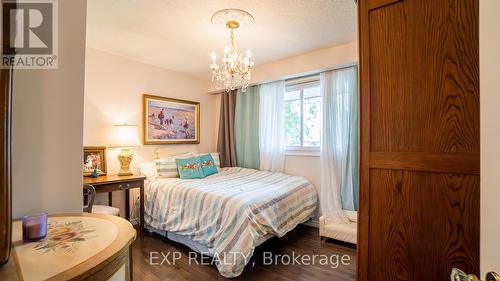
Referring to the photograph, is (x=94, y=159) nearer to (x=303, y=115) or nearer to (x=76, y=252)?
(x=76, y=252)

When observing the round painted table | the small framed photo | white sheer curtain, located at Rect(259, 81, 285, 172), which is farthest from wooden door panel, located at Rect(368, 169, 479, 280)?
the small framed photo

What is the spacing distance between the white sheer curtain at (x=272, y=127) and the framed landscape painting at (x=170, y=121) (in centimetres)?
127

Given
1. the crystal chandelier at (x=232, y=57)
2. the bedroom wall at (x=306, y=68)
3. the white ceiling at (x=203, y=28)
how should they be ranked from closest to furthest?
the white ceiling at (x=203, y=28) → the crystal chandelier at (x=232, y=57) → the bedroom wall at (x=306, y=68)

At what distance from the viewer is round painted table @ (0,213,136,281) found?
612 millimetres

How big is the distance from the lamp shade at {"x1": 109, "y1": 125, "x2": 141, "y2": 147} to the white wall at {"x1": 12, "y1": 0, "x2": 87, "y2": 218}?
1.91 m

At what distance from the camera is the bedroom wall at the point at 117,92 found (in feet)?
9.45

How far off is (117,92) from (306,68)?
8.85ft

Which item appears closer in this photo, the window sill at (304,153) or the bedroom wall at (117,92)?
the bedroom wall at (117,92)

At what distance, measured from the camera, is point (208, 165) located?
3.51 m

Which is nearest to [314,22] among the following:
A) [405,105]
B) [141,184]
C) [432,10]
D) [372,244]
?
[432,10]

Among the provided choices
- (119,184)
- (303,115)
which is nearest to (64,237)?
(119,184)

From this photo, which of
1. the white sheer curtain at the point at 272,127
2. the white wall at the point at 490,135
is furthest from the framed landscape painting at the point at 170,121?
the white wall at the point at 490,135

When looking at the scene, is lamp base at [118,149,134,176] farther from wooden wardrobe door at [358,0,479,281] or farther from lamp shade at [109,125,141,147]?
wooden wardrobe door at [358,0,479,281]

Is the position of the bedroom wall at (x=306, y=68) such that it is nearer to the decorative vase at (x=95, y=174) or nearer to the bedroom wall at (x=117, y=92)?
the bedroom wall at (x=117, y=92)
